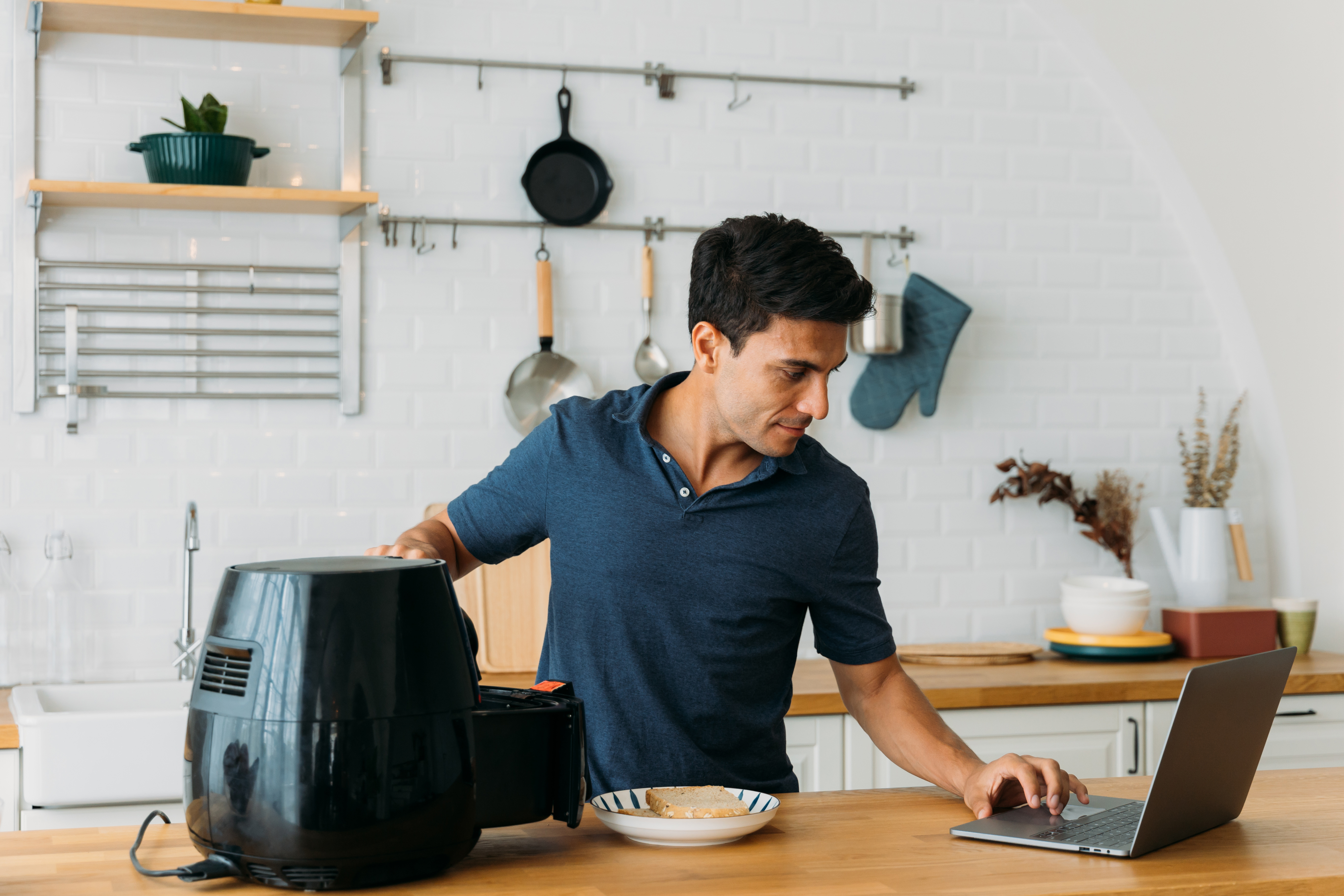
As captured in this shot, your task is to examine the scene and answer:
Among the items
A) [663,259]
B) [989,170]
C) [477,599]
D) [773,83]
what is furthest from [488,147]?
[989,170]

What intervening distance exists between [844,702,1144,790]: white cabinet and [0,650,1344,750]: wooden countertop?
1.0 inches

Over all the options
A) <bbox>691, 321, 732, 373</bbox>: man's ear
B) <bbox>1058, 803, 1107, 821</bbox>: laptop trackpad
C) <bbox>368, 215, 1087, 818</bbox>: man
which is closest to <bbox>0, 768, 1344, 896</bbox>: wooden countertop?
<bbox>1058, 803, 1107, 821</bbox>: laptop trackpad

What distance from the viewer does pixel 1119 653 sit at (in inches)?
130

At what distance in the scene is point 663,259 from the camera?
11.1 feet

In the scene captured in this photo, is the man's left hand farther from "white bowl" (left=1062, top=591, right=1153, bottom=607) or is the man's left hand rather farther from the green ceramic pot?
the green ceramic pot

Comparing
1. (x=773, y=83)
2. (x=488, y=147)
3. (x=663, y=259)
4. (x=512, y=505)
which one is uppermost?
(x=773, y=83)

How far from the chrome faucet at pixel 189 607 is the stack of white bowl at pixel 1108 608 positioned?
2.12 m

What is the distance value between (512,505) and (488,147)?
1512 millimetres

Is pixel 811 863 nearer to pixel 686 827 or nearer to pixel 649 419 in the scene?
pixel 686 827

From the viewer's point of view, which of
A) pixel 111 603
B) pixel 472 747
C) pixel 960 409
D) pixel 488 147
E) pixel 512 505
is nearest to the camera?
pixel 472 747

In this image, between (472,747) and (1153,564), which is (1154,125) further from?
(472,747)

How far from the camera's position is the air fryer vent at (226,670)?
49.2 inches

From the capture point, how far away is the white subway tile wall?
3.07 meters

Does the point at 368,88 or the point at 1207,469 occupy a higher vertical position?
the point at 368,88
